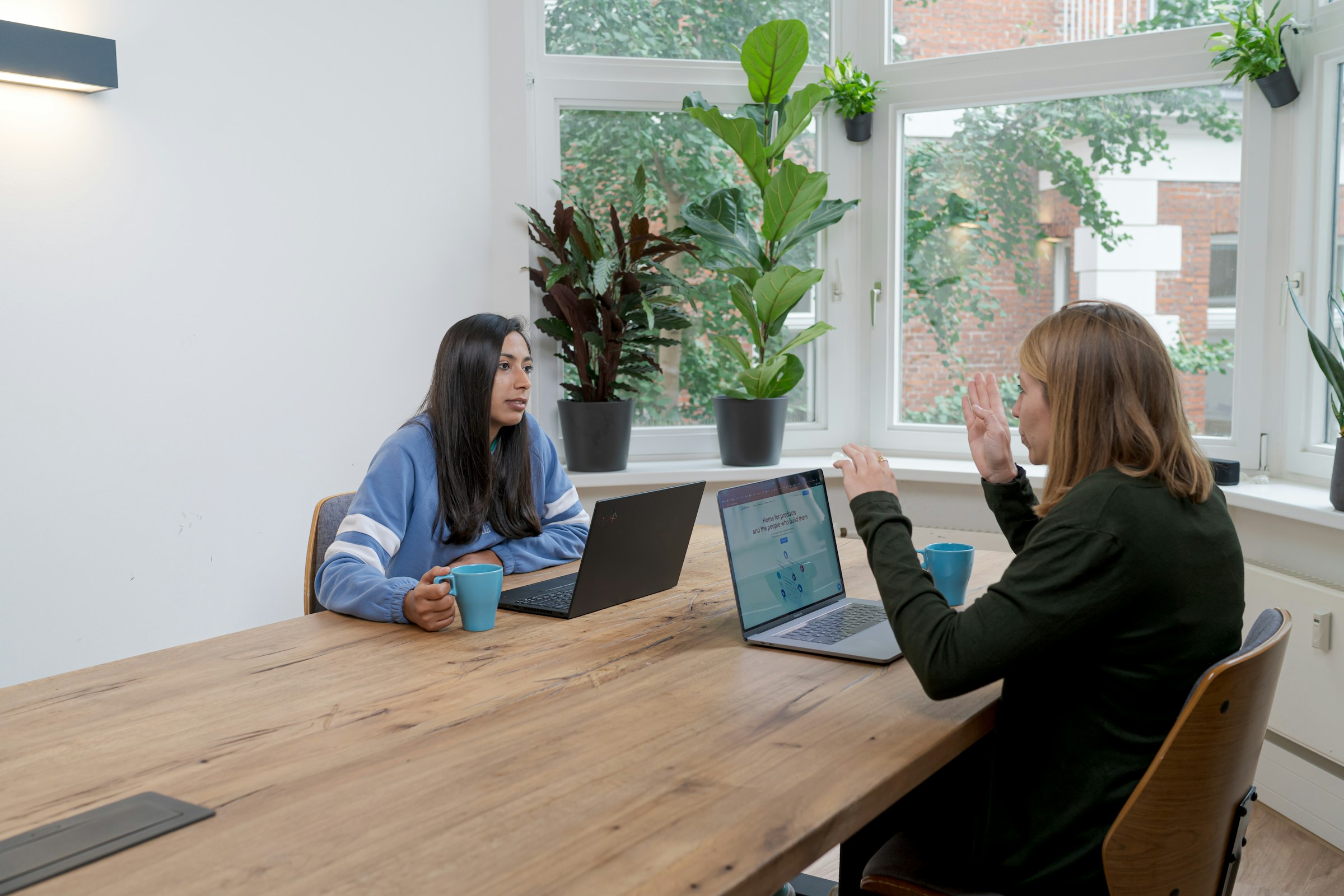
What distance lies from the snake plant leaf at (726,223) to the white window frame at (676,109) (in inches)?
17.0

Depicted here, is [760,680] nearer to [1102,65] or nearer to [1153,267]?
[1153,267]

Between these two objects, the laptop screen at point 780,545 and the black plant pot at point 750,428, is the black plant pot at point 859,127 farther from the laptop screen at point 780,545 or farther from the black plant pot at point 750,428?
the laptop screen at point 780,545

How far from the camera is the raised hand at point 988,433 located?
5.91ft

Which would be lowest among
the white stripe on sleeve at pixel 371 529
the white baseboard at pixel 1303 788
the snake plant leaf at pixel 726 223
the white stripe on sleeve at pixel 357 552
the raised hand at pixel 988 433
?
the white baseboard at pixel 1303 788

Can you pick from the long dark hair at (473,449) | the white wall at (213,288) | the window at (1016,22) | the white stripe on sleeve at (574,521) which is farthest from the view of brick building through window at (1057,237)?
the long dark hair at (473,449)

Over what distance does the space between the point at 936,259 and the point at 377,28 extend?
210cm

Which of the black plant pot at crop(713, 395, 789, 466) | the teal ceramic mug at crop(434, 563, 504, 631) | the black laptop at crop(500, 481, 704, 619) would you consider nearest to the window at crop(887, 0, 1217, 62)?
the black plant pot at crop(713, 395, 789, 466)

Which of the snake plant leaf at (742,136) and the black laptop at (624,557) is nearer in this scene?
the black laptop at (624,557)

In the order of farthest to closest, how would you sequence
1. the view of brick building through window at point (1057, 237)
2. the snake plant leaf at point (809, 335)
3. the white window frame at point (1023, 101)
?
the snake plant leaf at point (809, 335) < the view of brick building through window at point (1057, 237) < the white window frame at point (1023, 101)

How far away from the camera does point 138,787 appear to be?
1070 mm

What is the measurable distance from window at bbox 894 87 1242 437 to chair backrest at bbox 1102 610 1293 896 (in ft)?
7.05

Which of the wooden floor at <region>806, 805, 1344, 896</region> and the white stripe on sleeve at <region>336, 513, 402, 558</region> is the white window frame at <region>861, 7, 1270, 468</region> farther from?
the white stripe on sleeve at <region>336, 513, 402, 558</region>

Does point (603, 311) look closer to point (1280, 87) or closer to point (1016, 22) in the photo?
point (1016, 22)

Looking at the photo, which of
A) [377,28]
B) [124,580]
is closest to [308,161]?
[377,28]
